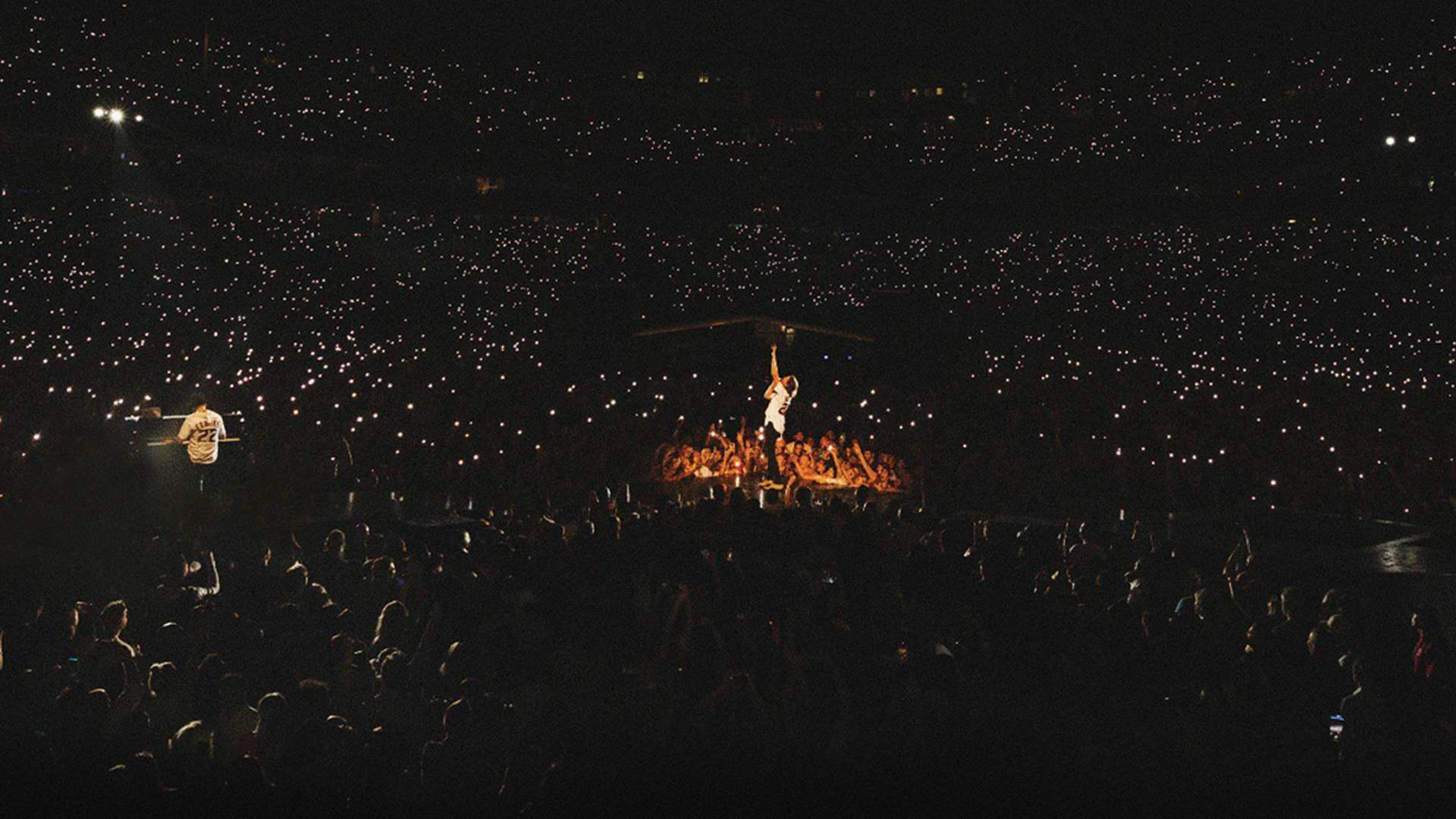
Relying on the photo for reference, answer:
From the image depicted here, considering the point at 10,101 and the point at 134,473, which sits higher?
the point at 10,101

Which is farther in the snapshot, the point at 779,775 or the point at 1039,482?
the point at 1039,482

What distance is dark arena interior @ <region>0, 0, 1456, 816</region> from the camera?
459 cm

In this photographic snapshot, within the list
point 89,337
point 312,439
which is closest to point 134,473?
point 312,439

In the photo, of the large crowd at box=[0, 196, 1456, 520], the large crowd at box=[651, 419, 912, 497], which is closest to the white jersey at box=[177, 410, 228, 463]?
the large crowd at box=[0, 196, 1456, 520]

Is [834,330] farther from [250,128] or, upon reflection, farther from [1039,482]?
[250,128]

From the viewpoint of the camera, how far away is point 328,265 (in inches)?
776

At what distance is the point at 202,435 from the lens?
11156 mm

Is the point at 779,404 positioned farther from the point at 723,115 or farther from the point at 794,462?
the point at 723,115

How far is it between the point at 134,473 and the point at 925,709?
29.5ft

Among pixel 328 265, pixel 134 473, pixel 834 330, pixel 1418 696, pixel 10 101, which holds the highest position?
pixel 10 101

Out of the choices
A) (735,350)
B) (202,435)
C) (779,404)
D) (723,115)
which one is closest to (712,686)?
(202,435)

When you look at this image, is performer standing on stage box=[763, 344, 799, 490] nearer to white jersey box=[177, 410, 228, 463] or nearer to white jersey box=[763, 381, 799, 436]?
white jersey box=[763, 381, 799, 436]

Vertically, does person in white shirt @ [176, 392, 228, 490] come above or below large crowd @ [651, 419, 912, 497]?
above

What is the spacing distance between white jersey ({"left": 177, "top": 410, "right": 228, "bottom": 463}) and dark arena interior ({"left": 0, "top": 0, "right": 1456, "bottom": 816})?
0.26 metres
